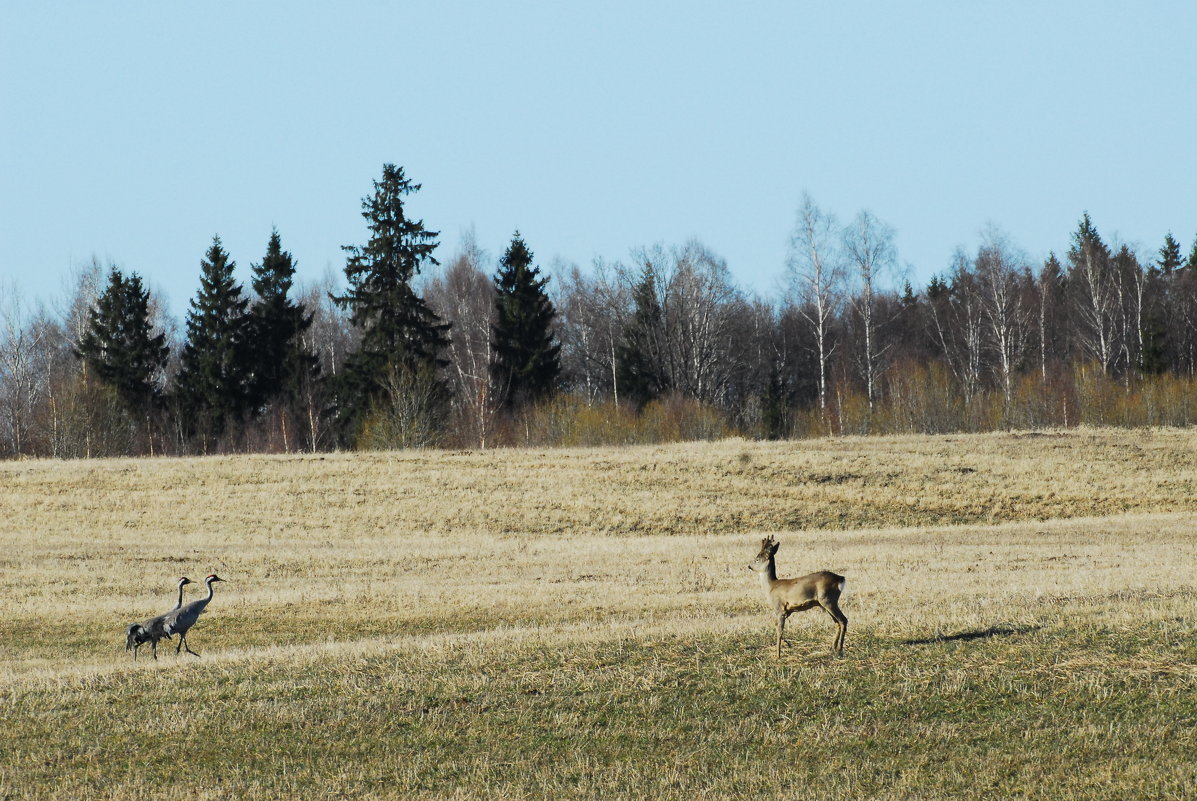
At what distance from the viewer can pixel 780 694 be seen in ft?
34.0

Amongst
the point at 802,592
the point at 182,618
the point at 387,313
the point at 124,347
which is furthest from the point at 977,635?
the point at 124,347

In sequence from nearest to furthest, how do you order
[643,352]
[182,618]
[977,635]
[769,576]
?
1. [769,576]
2. [977,635]
3. [182,618]
4. [643,352]

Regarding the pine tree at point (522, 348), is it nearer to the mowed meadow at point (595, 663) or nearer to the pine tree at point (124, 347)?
the pine tree at point (124, 347)

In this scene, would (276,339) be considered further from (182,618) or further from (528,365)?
(182,618)

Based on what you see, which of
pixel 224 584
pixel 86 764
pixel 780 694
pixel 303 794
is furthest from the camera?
pixel 224 584

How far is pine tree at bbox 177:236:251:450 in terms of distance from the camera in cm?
6862

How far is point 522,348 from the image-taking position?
70.6 m

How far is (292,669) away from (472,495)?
2949 centimetres

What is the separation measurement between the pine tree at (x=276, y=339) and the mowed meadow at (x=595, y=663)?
32010 mm

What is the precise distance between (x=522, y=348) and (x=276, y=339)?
1538cm

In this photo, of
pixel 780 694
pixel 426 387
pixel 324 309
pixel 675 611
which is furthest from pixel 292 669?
pixel 324 309

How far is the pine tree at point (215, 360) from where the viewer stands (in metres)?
68.6

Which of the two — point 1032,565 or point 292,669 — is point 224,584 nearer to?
point 292,669

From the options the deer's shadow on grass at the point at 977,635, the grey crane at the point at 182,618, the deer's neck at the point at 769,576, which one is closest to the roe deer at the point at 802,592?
the deer's neck at the point at 769,576
